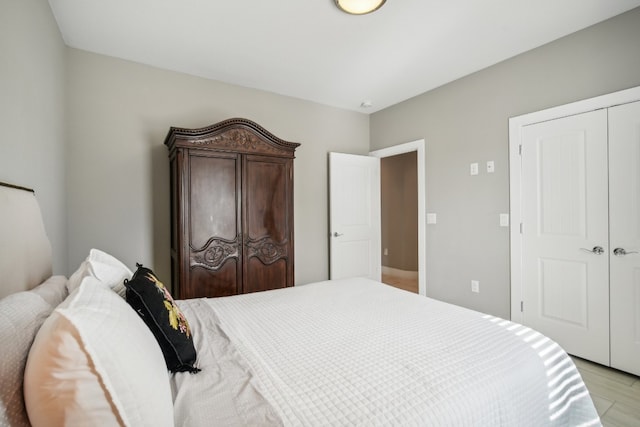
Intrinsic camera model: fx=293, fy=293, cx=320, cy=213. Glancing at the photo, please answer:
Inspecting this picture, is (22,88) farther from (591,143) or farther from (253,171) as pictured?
(591,143)

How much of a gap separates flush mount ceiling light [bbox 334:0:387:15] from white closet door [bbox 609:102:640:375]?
1971 millimetres

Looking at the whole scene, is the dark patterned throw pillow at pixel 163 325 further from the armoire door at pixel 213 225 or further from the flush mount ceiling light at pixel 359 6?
the flush mount ceiling light at pixel 359 6

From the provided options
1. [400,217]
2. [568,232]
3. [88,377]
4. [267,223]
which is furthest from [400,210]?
[88,377]

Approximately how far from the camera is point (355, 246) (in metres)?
4.02

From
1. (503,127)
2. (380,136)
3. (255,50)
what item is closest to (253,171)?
(255,50)

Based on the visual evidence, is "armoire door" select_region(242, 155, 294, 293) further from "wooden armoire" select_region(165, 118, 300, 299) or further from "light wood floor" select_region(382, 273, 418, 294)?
"light wood floor" select_region(382, 273, 418, 294)

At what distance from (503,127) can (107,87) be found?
381cm

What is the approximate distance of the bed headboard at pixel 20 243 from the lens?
3.44 feet

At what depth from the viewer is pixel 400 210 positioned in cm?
576

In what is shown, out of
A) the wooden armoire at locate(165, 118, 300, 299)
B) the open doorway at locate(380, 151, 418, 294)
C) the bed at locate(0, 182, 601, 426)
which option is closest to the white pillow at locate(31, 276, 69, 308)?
the bed at locate(0, 182, 601, 426)

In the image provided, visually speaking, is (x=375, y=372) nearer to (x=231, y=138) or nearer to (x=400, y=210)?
(x=231, y=138)

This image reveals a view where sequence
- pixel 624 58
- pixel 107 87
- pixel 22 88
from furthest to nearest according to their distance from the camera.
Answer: pixel 107 87
pixel 624 58
pixel 22 88

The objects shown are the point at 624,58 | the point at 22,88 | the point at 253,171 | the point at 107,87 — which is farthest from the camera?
the point at 253,171

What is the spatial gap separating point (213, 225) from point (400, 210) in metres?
3.98
